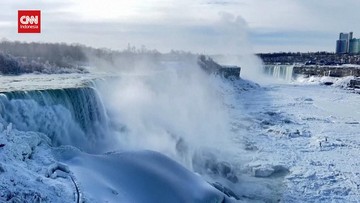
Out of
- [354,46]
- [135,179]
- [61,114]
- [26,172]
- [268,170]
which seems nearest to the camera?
[26,172]

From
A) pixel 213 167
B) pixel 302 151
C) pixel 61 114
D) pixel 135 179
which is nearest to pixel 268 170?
pixel 213 167

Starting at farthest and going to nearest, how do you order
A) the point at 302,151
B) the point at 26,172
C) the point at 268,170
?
1. the point at 302,151
2. the point at 268,170
3. the point at 26,172

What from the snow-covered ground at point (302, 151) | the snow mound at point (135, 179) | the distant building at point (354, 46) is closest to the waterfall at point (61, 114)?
the snow mound at point (135, 179)

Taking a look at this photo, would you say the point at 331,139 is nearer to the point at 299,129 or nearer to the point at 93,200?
the point at 299,129

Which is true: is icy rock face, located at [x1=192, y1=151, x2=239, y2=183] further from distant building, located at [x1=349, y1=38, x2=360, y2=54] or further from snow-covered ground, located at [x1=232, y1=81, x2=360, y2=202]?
distant building, located at [x1=349, y1=38, x2=360, y2=54]

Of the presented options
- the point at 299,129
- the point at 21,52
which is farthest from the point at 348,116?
the point at 21,52

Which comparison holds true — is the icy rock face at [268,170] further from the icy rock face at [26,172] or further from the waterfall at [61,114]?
the icy rock face at [26,172]

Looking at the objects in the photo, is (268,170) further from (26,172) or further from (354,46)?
(354,46)

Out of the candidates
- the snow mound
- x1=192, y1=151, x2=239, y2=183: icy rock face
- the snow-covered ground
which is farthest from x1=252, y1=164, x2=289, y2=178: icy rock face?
the snow mound
